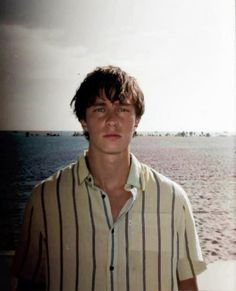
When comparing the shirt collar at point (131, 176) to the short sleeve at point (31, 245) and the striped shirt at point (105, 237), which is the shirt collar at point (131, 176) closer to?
the striped shirt at point (105, 237)

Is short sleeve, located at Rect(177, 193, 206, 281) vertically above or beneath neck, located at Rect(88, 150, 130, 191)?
beneath

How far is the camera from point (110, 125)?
114 centimetres

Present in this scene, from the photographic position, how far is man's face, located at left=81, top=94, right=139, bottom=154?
1144mm

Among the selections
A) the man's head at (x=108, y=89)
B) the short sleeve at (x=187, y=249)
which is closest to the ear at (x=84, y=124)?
the man's head at (x=108, y=89)

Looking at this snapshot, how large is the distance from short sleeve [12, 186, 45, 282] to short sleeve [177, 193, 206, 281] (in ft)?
1.58

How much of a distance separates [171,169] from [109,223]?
35 centimetres

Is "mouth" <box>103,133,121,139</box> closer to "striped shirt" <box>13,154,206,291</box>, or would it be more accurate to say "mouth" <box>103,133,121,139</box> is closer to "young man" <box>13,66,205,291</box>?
"young man" <box>13,66,205,291</box>

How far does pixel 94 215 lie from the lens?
1153 mm

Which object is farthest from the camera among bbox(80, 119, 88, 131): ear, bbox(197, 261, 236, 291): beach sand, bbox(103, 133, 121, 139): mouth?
bbox(197, 261, 236, 291): beach sand

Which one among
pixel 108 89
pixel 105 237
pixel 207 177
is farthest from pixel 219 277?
pixel 108 89

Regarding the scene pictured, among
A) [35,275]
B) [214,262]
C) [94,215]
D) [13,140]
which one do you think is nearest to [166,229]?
[94,215]

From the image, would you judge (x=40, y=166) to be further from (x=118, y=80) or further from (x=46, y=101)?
(x=118, y=80)

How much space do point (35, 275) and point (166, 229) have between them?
1.60ft

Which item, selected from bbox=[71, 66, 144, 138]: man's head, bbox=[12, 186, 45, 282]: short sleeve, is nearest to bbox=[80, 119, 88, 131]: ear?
bbox=[71, 66, 144, 138]: man's head
